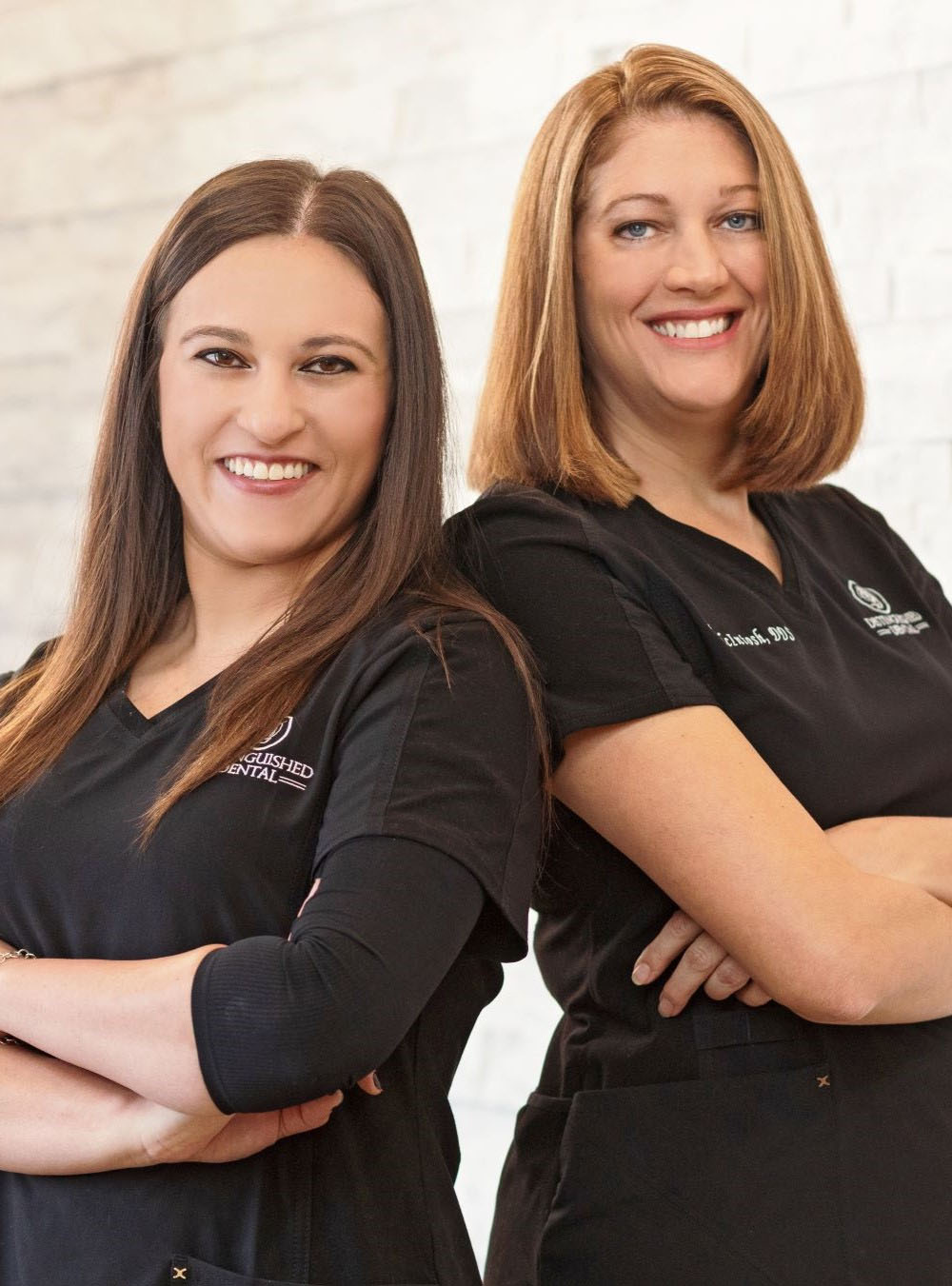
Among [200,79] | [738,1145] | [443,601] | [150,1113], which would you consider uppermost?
[200,79]

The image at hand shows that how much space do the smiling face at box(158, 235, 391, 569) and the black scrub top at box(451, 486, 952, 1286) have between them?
14cm

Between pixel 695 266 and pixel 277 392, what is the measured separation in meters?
0.44

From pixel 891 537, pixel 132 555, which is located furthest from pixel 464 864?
pixel 891 537

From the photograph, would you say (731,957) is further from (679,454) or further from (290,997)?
(679,454)

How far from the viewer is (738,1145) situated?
4.67 ft

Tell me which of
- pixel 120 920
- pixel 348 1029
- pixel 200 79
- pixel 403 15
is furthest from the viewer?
pixel 200 79

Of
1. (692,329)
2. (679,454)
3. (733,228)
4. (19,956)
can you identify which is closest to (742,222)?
(733,228)

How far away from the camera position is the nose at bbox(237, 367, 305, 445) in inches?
56.8

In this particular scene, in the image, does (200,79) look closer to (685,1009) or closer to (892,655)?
(892,655)

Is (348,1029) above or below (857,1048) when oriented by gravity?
above

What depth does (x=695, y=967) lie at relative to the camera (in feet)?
4.69

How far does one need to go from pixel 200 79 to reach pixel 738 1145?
2465 mm

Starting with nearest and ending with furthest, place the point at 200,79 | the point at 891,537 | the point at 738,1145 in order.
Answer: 1. the point at 738,1145
2. the point at 891,537
3. the point at 200,79

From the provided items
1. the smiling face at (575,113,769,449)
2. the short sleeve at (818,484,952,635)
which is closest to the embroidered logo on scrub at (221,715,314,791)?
the smiling face at (575,113,769,449)
